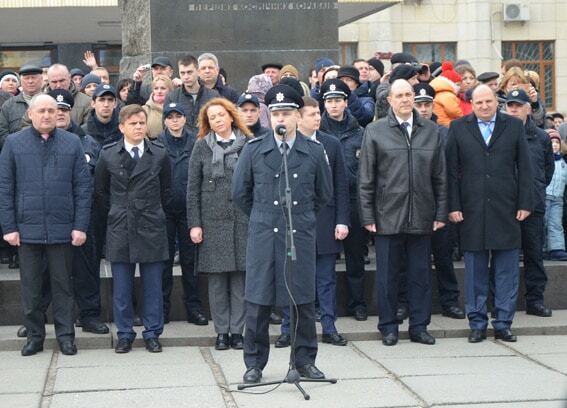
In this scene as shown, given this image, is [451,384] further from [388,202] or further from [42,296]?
[42,296]

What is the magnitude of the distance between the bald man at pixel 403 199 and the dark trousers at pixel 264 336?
5.57ft

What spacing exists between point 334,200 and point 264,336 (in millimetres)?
2046

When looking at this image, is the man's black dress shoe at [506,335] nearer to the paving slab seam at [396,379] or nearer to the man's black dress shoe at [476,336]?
the man's black dress shoe at [476,336]

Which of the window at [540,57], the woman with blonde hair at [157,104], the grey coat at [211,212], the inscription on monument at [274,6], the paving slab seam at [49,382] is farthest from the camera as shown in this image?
the window at [540,57]

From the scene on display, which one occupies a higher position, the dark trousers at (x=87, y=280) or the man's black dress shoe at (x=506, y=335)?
the dark trousers at (x=87, y=280)

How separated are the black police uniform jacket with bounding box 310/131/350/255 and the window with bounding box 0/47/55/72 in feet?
76.3

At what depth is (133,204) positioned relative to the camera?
10.3m

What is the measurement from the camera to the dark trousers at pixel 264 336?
29.1 ft

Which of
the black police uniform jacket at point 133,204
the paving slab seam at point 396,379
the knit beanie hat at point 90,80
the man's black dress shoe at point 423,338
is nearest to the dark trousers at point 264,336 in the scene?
the paving slab seam at point 396,379

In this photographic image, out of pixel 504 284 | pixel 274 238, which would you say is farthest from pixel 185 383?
pixel 504 284

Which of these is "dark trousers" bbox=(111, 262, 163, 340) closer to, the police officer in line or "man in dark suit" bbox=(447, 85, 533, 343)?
the police officer in line

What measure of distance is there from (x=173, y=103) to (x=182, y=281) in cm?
163

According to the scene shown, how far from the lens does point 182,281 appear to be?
11.1 m

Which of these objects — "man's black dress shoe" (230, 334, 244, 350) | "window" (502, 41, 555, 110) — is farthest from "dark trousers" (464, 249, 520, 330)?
"window" (502, 41, 555, 110)
